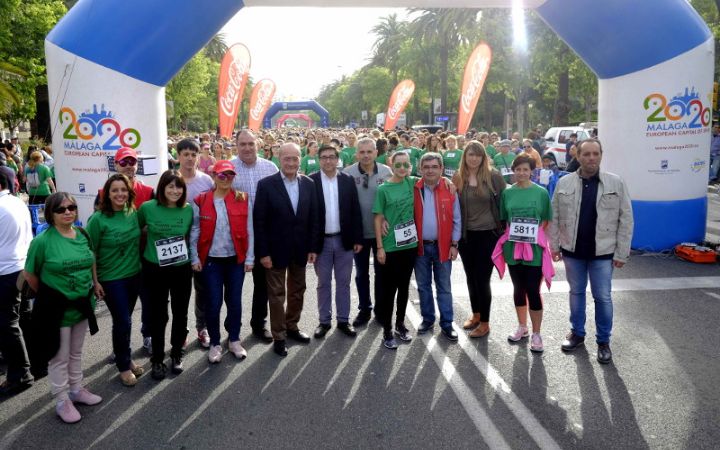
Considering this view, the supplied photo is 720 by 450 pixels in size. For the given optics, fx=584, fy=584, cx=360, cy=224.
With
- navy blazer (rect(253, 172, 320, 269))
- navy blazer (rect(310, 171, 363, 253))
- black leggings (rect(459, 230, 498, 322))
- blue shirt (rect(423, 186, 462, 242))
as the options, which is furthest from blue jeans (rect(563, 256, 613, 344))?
navy blazer (rect(253, 172, 320, 269))

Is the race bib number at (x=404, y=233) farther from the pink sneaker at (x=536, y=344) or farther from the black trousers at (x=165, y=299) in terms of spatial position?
the black trousers at (x=165, y=299)

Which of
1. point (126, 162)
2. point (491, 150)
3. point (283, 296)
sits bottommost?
point (283, 296)

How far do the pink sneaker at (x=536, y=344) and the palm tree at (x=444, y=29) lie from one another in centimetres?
2977

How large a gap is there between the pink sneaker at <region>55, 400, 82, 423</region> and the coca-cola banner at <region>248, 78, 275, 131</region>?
1652cm

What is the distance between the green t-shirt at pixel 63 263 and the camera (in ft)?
13.0

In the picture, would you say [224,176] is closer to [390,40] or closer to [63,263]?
[63,263]

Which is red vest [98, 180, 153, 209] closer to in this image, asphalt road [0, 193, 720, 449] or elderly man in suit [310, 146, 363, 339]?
asphalt road [0, 193, 720, 449]

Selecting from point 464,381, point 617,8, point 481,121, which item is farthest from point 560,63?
point 481,121

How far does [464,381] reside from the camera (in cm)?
451

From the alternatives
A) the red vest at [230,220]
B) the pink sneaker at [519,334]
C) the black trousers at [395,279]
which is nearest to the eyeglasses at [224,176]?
the red vest at [230,220]

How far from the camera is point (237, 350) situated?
5.11 metres

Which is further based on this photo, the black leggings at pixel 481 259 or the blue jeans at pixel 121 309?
the black leggings at pixel 481 259

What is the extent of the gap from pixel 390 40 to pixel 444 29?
22619mm

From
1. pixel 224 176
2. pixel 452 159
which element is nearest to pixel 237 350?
pixel 224 176
